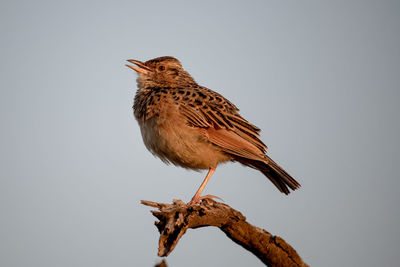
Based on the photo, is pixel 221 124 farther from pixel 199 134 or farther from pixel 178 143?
pixel 178 143

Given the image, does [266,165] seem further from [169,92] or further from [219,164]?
[169,92]

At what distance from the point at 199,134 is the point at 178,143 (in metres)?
0.40

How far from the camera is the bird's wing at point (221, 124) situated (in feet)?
A: 24.7

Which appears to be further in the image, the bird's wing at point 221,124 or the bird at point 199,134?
the bird's wing at point 221,124

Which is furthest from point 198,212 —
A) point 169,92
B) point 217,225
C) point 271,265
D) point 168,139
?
point 169,92

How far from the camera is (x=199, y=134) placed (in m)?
7.45

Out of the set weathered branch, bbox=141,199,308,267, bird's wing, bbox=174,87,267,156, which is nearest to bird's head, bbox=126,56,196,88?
bird's wing, bbox=174,87,267,156

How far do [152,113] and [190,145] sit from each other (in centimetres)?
89

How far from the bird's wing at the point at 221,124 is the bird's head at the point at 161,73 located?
87cm

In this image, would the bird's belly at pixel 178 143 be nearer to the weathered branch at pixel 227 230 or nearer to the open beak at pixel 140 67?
the weathered branch at pixel 227 230

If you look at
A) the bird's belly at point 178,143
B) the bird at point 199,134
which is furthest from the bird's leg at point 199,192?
the bird's belly at point 178,143

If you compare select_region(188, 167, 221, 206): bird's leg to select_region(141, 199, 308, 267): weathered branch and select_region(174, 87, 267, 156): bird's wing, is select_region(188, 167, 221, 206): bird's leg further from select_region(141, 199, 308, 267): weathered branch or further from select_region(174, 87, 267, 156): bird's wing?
select_region(141, 199, 308, 267): weathered branch

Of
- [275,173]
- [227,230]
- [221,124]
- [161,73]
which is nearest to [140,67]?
[161,73]

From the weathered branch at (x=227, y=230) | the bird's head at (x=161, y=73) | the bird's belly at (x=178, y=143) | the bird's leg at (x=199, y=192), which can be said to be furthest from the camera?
the bird's head at (x=161, y=73)
